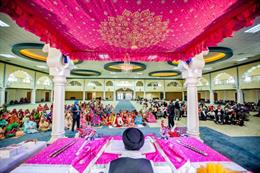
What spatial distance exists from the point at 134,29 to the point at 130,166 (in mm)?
1722

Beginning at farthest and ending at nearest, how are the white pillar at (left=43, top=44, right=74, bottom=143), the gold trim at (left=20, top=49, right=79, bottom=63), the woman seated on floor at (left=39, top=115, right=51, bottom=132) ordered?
the gold trim at (left=20, top=49, right=79, bottom=63), the woman seated on floor at (left=39, top=115, right=51, bottom=132), the white pillar at (left=43, top=44, right=74, bottom=143)

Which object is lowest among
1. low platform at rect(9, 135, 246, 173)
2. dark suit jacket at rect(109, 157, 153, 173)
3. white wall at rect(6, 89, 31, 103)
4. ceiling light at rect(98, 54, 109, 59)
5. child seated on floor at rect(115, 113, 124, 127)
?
child seated on floor at rect(115, 113, 124, 127)

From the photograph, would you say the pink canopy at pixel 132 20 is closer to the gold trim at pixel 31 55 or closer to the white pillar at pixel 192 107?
the white pillar at pixel 192 107

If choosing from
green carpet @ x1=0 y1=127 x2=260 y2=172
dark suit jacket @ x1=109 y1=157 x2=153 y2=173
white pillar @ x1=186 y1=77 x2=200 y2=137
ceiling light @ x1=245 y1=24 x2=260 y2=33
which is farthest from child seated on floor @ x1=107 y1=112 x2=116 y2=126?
ceiling light @ x1=245 y1=24 x2=260 y2=33

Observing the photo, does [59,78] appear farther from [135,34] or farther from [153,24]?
[153,24]

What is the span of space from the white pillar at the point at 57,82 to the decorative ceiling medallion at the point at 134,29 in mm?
1709

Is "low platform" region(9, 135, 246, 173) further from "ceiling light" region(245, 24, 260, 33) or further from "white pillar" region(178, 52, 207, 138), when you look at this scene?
"ceiling light" region(245, 24, 260, 33)

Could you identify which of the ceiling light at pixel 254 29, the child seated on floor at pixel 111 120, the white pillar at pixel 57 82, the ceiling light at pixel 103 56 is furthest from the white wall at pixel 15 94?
the ceiling light at pixel 254 29

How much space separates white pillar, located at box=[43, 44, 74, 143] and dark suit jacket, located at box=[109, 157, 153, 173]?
9.27ft

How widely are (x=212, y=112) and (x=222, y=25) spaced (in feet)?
27.1

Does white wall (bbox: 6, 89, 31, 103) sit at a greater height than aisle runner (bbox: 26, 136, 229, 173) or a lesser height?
greater

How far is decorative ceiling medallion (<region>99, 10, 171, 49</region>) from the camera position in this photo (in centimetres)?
157

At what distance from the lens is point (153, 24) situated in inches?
68.2

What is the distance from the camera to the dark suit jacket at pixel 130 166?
3.53 ft
